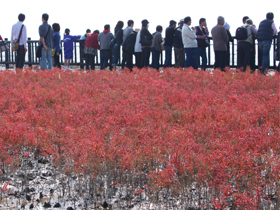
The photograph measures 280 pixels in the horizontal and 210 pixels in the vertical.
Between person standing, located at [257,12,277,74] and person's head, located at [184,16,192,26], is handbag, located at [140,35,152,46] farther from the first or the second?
person standing, located at [257,12,277,74]

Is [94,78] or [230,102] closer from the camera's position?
[230,102]

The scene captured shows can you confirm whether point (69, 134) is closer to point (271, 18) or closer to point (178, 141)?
point (178, 141)

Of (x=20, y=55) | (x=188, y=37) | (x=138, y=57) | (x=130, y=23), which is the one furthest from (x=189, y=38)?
(x=20, y=55)

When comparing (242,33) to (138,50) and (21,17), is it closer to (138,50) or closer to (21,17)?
(138,50)

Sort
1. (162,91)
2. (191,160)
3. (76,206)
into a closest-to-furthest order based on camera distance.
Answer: (76,206)
(191,160)
(162,91)

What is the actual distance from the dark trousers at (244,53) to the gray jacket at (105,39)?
5111 millimetres

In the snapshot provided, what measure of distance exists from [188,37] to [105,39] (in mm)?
3935

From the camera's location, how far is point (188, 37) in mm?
14086

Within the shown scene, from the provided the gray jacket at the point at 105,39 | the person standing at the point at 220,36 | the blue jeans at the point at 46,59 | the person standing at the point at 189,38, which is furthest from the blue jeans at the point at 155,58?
the blue jeans at the point at 46,59

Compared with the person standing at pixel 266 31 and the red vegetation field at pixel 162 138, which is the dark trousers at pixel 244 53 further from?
the red vegetation field at pixel 162 138

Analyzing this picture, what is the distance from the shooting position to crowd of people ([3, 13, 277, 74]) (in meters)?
14.1

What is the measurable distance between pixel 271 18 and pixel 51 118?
31.1ft

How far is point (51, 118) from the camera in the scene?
688 cm

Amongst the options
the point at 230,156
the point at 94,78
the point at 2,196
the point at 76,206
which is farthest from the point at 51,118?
the point at 94,78
